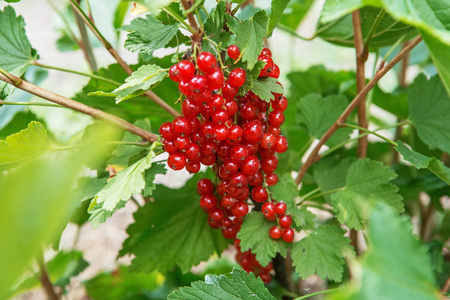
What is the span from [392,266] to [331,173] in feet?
1.54

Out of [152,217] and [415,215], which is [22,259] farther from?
[415,215]

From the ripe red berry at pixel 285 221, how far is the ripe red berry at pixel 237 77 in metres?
0.20

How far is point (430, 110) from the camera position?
0.68 m

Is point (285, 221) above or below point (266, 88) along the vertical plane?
below

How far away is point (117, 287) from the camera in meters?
1.02

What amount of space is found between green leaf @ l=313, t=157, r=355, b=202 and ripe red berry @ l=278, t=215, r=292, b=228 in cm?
16

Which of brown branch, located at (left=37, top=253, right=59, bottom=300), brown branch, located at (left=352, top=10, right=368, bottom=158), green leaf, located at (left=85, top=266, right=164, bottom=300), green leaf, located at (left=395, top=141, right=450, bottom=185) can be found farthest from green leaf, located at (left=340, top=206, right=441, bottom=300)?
green leaf, located at (left=85, top=266, right=164, bottom=300)

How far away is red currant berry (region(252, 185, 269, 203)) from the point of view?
54 centimetres

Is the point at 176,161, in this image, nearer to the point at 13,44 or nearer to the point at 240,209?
the point at 240,209

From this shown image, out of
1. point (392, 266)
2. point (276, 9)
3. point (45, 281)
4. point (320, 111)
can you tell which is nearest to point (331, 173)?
point (320, 111)

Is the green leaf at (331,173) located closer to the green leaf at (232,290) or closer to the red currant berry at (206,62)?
the green leaf at (232,290)

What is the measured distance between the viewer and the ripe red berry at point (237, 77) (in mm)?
429

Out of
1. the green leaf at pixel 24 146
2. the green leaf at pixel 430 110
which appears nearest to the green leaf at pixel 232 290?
the green leaf at pixel 24 146

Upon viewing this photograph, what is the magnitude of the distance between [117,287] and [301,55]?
1.59 metres
